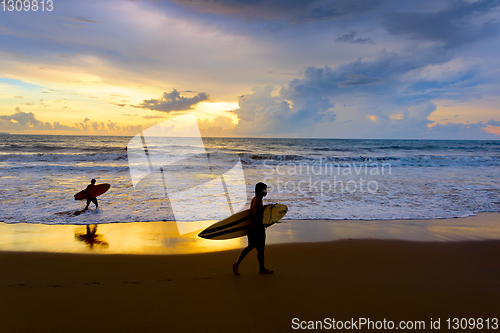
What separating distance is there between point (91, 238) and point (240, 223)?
153 inches

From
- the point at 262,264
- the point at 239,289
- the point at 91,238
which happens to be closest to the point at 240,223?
the point at 262,264

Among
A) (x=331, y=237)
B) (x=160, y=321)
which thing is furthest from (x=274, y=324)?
(x=331, y=237)

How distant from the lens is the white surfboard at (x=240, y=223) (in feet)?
14.6

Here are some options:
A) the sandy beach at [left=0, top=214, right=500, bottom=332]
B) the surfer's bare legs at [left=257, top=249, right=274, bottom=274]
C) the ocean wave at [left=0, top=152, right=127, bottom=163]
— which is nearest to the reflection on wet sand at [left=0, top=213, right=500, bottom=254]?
the sandy beach at [left=0, top=214, right=500, bottom=332]

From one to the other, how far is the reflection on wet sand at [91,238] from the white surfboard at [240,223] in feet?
8.92

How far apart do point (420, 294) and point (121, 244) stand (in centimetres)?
562

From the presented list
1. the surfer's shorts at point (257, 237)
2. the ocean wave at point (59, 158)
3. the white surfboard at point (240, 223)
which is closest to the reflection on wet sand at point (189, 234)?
the white surfboard at point (240, 223)

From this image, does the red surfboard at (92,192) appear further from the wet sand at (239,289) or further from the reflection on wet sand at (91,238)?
the wet sand at (239,289)

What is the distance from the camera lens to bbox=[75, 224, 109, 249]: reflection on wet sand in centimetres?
567

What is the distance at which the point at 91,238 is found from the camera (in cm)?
602

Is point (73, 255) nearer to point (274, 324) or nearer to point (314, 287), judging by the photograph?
point (274, 324)

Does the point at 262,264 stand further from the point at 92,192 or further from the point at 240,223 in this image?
the point at 92,192

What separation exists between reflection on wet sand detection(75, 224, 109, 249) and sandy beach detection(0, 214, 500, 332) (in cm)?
57

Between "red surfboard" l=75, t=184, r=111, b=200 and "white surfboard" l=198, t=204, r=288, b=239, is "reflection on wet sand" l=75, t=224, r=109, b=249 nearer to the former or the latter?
"red surfboard" l=75, t=184, r=111, b=200
